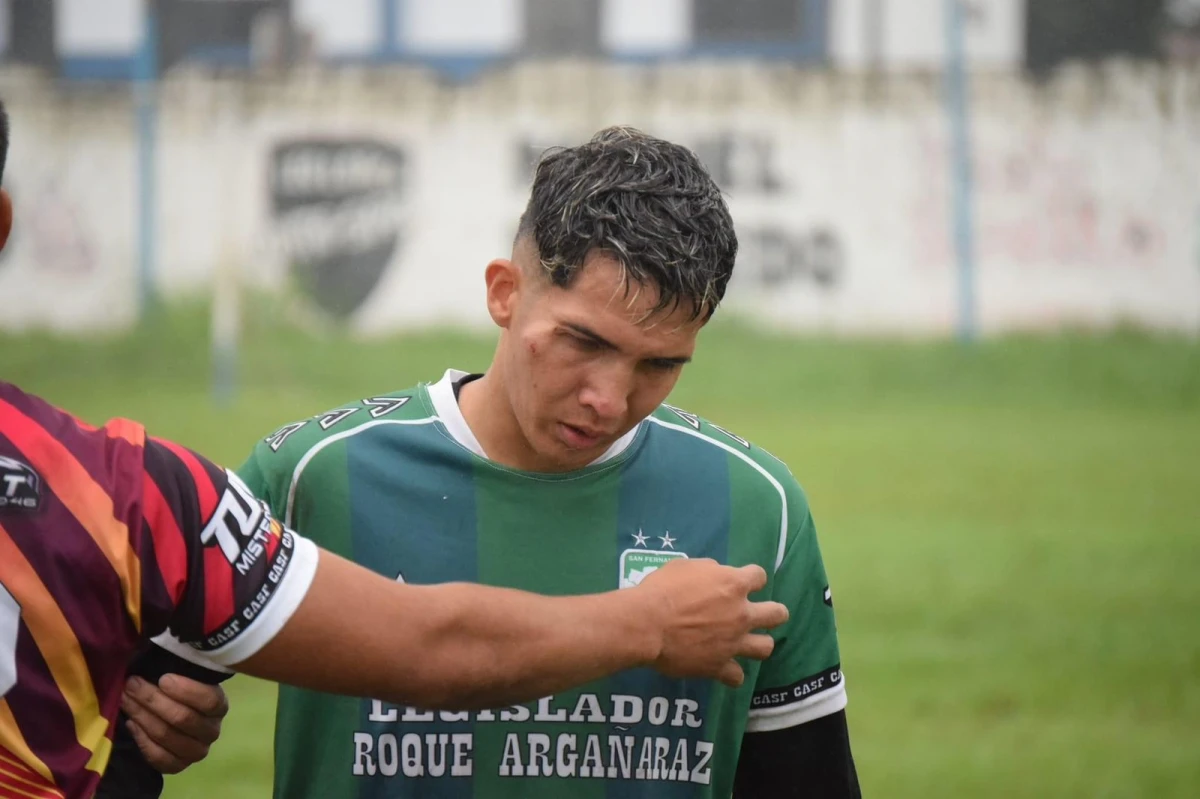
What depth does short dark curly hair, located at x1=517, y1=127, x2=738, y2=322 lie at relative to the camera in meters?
1.41

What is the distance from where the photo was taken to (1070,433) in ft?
22.5

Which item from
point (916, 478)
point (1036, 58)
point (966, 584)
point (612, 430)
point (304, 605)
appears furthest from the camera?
point (1036, 58)

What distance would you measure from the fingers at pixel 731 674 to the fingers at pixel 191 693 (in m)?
0.50

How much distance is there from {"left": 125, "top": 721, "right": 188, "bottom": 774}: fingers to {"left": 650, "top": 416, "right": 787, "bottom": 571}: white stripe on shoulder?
0.67 m

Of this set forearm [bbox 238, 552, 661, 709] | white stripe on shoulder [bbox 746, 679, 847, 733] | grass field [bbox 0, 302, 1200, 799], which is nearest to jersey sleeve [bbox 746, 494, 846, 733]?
white stripe on shoulder [bbox 746, 679, 847, 733]

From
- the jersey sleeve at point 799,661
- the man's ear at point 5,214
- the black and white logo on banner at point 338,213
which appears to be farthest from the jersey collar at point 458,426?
the black and white logo on banner at point 338,213

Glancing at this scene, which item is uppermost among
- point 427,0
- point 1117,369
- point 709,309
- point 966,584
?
point 427,0

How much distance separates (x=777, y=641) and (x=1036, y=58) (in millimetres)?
6211

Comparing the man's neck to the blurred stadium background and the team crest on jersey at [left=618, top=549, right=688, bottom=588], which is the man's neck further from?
the blurred stadium background

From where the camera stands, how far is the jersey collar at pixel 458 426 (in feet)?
5.10

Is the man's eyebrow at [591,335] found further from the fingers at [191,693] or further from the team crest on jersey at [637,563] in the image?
the fingers at [191,693]

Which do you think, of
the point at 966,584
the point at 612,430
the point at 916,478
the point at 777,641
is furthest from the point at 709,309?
the point at 916,478

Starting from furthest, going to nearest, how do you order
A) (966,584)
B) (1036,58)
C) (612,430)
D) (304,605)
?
(1036,58) < (966,584) < (612,430) < (304,605)

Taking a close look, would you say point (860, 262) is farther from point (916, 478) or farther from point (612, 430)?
point (612, 430)
